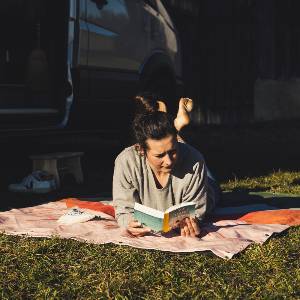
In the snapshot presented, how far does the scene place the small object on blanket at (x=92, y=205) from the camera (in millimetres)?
5547

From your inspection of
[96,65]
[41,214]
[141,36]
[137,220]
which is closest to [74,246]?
[137,220]

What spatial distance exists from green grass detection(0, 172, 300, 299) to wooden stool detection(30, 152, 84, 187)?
2503 millimetres

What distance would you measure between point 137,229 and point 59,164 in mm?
2997

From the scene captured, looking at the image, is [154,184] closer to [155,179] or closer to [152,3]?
[155,179]

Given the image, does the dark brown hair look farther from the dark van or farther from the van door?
the van door

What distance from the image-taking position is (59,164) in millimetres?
7469

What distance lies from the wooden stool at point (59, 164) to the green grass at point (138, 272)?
2.50 metres

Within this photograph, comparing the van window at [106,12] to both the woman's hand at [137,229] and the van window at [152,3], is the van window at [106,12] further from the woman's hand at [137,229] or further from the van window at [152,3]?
the woman's hand at [137,229]

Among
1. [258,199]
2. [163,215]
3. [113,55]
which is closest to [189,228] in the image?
[163,215]

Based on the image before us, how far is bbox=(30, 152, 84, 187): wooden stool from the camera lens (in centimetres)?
718

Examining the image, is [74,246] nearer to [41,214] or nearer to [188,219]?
[188,219]

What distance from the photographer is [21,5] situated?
9312 mm

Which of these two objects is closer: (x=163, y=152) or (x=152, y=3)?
(x=163, y=152)

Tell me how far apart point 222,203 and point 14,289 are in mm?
2581
